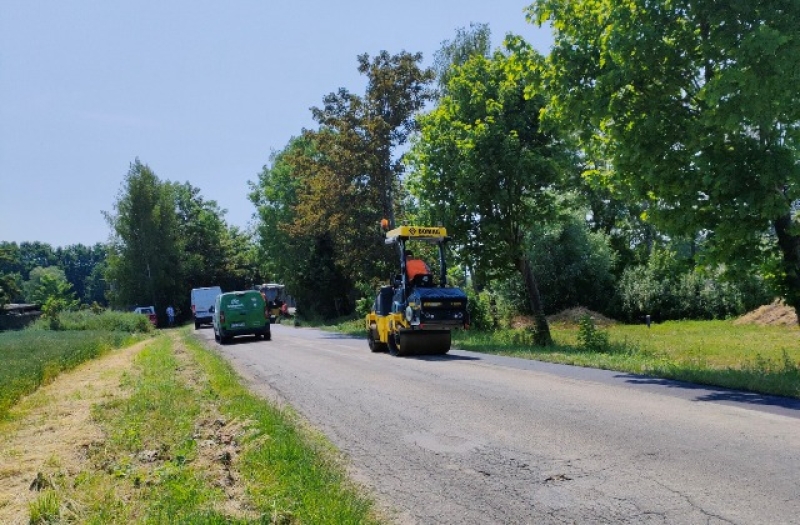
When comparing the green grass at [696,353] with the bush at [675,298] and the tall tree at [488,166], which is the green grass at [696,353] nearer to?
the tall tree at [488,166]

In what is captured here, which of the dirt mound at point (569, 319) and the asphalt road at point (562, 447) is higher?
the dirt mound at point (569, 319)

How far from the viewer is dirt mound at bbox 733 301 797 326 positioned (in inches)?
1209

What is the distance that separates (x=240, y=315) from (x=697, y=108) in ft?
68.0

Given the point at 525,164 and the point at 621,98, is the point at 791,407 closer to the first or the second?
the point at 621,98

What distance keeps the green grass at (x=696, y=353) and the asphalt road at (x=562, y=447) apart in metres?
0.78

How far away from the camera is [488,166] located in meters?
22.4

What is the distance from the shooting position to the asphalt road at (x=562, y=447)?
207 inches

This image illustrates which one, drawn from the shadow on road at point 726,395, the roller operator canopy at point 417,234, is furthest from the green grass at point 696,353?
the roller operator canopy at point 417,234

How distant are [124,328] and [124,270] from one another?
30995 millimetres

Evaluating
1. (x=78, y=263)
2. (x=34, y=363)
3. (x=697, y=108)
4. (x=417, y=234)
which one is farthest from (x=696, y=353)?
(x=78, y=263)

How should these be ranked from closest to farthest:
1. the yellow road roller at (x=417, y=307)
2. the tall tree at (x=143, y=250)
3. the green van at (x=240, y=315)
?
the yellow road roller at (x=417, y=307) → the green van at (x=240, y=315) → the tall tree at (x=143, y=250)

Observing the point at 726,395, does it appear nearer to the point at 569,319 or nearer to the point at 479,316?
the point at 479,316

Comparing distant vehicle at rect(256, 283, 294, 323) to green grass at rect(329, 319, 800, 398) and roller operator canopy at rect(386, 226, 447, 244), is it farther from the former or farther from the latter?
roller operator canopy at rect(386, 226, 447, 244)

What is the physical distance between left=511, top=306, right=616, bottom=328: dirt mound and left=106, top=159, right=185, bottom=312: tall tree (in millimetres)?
52462
